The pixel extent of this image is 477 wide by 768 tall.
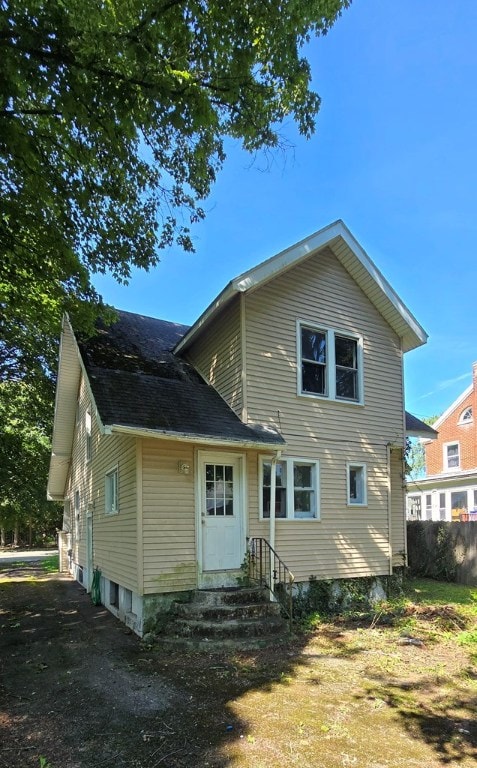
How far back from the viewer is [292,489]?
31.7 feet

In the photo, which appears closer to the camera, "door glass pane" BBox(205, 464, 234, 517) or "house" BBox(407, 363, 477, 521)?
"door glass pane" BBox(205, 464, 234, 517)

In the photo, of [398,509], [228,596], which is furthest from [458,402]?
[228,596]

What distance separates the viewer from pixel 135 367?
10.1 metres

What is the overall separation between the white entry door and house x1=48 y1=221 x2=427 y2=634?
Answer: 2cm

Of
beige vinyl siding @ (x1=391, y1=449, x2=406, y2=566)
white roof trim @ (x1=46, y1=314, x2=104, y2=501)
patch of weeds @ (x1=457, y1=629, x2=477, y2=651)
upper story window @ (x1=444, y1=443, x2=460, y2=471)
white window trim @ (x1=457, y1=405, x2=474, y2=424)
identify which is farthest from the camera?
upper story window @ (x1=444, y1=443, x2=460, y2=471)

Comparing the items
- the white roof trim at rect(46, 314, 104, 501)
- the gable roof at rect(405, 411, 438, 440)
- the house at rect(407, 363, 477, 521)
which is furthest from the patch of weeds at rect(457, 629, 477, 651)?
the house at rect(407, 363, 477, 521)

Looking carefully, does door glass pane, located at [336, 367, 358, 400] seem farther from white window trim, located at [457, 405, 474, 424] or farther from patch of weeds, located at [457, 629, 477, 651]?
white window trim, located at [457, 405, 474, 424]

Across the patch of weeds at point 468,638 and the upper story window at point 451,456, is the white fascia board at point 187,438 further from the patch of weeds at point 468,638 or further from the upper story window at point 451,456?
the upper story window at point 451,456

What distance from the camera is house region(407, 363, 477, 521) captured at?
861 inches

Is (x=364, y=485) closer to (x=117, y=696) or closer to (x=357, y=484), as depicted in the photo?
(x=357, y=484)

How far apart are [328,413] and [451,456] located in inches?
675

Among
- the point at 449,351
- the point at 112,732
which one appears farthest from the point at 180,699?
the point at 449,351

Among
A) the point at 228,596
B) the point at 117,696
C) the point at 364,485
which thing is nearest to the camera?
the point at 117,696

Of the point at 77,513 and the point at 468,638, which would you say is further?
the point at 77,513
